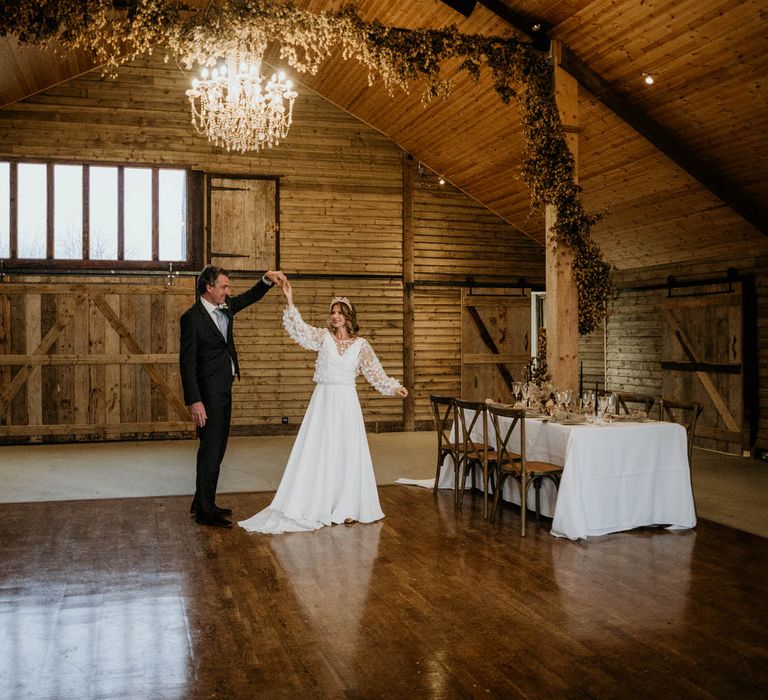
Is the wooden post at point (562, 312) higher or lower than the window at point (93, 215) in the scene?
lower

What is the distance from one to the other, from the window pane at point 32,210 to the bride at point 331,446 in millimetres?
6561

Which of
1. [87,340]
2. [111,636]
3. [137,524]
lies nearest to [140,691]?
[111,636]

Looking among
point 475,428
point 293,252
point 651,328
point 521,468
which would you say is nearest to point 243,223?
point 293,252

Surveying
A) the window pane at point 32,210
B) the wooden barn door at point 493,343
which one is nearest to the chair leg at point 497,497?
the wooden barn door at point 493,343

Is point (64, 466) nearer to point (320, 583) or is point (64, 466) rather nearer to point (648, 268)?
point (320, 583)

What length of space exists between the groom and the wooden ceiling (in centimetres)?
429

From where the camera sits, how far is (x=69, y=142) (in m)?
11.1

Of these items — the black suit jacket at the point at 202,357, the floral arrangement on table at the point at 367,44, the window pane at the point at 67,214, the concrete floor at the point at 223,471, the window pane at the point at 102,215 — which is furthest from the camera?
the window pane at the point at 102,215

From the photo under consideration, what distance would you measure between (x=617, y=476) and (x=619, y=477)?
2 centimetres

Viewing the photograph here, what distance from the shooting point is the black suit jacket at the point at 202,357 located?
5727 millimetres

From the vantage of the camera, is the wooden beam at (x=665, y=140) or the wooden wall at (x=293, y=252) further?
the wooden wall at (x=293, y=252)

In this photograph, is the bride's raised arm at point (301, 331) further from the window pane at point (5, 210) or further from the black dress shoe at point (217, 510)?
the window pane at point (5, 210)

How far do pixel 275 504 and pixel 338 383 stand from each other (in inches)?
40.6

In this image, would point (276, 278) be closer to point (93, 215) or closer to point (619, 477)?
point (619, 477)
